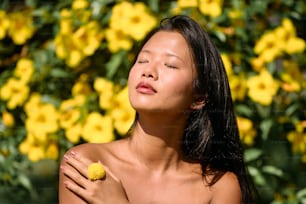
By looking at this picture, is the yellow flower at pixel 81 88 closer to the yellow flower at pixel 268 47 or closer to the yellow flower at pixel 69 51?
the yellow flower at pixel 69 51

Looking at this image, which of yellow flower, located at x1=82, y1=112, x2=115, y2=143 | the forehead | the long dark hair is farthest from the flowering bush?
the forehead

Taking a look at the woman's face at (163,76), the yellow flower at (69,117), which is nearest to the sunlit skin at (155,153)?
the woman's face at (163,76)

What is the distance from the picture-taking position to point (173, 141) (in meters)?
2.07

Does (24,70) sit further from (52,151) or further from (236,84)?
(236,84)

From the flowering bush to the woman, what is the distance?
0.57m

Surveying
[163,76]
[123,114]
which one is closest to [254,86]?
[123,114]

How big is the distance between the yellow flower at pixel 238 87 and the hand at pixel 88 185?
884mm

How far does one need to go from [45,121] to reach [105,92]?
22cm

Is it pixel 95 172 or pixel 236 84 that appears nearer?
pixel 95 172

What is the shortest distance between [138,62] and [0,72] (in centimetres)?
112

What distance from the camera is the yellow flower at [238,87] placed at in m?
2.76

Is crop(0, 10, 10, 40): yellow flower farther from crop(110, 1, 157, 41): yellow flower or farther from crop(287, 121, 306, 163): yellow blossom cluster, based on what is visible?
crop(287, 121, 306, 163): yellow blossom cluster

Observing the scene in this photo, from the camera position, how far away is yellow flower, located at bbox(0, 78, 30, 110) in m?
2.85

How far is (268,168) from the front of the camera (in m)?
2.79
